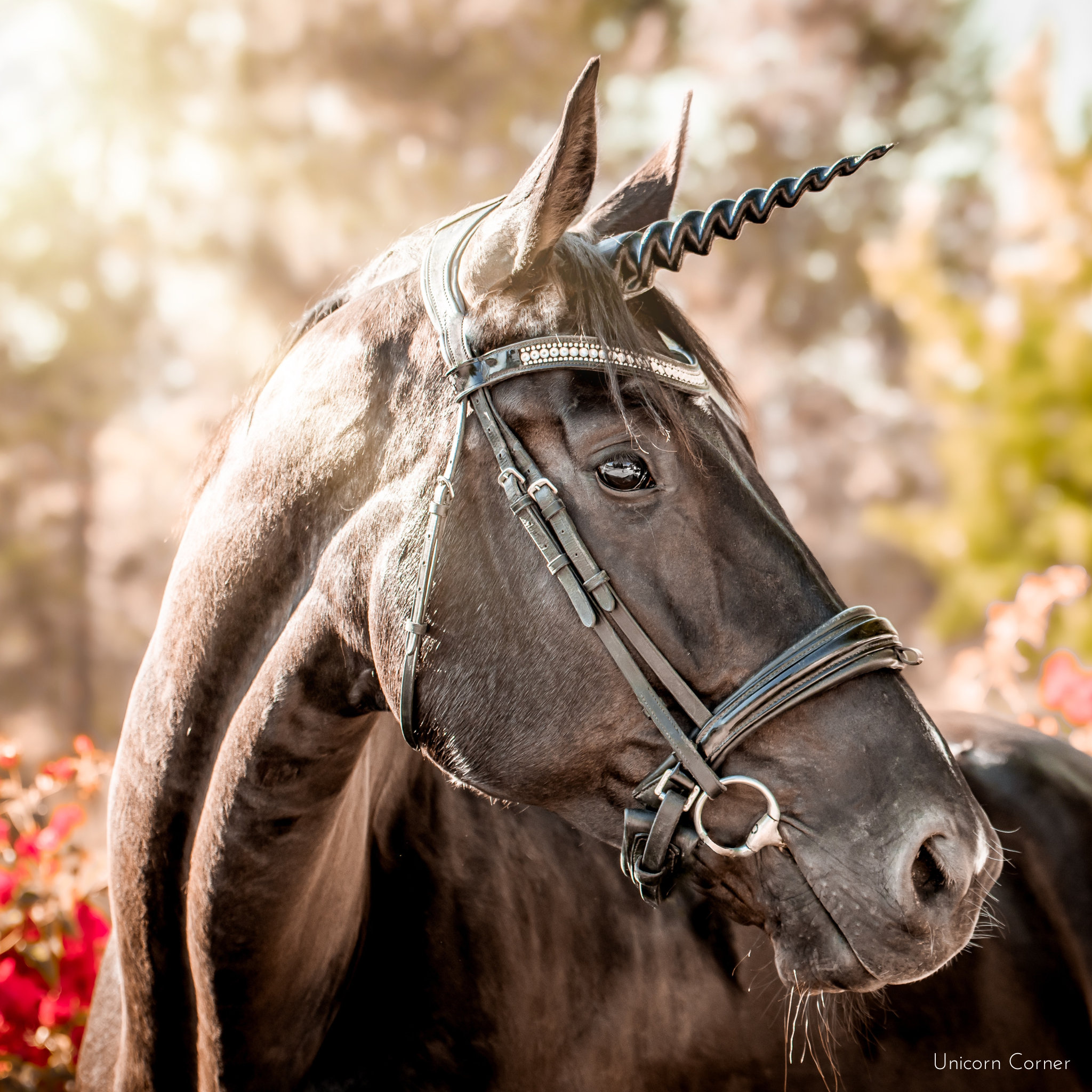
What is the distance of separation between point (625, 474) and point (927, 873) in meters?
0.78

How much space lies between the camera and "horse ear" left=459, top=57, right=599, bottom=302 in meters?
1.35

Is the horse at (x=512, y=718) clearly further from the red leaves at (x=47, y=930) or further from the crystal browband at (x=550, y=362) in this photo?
the red leaves at (x=47, y=930)

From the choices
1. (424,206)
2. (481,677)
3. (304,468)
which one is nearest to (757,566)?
(481,677)

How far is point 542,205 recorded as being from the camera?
1396 mm

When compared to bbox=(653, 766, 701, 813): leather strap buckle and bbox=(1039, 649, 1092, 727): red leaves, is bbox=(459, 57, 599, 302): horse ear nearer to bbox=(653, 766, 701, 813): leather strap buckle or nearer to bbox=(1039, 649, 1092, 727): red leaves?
bbox=(653, 766, 701, 813): leather strap buckle

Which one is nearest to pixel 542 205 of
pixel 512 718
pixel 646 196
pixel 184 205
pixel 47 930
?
pixel 646 196

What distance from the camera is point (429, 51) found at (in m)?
11.9

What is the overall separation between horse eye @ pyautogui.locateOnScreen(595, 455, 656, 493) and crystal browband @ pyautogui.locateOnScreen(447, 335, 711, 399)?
151 mm

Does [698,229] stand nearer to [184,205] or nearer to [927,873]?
[927,873]

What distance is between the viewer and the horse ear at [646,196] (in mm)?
1836

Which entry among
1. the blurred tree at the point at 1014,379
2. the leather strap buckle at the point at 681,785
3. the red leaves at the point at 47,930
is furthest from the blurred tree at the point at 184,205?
the leather strap buckle at the point at 681,785

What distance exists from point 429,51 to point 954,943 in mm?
13034

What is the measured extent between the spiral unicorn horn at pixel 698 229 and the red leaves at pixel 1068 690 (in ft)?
9.14

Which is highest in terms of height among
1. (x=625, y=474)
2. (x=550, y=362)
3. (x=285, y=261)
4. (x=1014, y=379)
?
(x=285, y=261)
